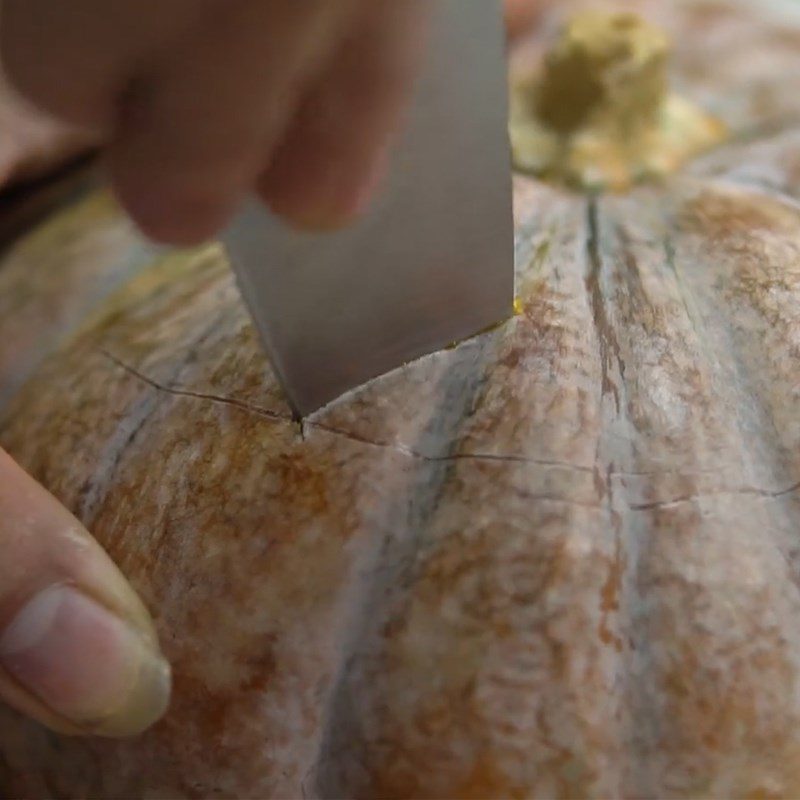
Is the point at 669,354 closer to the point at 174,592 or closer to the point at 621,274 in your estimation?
the point at 621,274

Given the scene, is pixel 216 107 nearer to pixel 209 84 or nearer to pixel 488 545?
pixel 209 84

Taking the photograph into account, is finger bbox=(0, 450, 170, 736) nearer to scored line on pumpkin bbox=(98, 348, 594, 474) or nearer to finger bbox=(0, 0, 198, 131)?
scored line on pumpkin bbox=(98, 348, 594, 474)

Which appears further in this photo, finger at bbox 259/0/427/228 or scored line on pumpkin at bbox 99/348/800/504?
scored line on pumpkin at bbox 99/348/800/504

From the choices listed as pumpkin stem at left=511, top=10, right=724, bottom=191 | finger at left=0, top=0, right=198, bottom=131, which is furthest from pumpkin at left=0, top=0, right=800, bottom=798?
finger at left=0, top=0, right=198, bottom=131

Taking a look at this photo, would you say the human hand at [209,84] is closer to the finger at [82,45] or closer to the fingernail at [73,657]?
the finger at [82,45]

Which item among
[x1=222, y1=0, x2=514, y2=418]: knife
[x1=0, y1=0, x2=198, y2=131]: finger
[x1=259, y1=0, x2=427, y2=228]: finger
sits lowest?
[x1=222, y1=0, x2=514, y2=418]: knife

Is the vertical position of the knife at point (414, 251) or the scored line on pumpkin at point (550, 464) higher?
the knife at point (414, 251)

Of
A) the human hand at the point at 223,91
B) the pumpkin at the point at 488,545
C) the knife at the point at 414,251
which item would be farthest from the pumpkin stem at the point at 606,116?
the human hand at the point at 223,91
